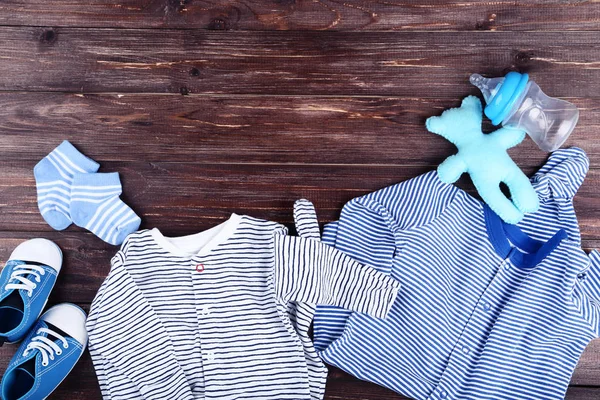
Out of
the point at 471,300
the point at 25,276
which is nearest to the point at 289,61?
the point at 471,300

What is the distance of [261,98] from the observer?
4.05 feet

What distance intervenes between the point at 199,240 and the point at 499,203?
630 millimetres

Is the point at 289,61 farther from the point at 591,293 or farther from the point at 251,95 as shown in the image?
the point at 591,293

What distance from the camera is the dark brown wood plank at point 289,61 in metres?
1.21

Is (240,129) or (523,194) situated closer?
(523,194)

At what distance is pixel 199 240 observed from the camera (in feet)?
3.78

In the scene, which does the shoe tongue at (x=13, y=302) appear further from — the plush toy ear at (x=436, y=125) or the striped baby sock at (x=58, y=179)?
the plush toy ear at (x=436, y=125)

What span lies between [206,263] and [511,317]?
2.08 ft

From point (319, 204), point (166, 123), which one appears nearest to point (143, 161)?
point (166, 123)

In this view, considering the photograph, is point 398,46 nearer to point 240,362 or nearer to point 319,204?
point 319,204

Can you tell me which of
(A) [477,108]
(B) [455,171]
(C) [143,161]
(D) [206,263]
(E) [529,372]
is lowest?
(E) [529,372]

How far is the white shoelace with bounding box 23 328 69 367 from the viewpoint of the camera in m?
1.17

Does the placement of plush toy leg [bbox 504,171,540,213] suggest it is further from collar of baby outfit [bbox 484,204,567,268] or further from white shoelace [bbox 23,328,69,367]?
white shoelace [bbox 23,328,69,367]

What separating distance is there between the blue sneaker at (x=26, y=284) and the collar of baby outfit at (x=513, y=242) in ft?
3.15
